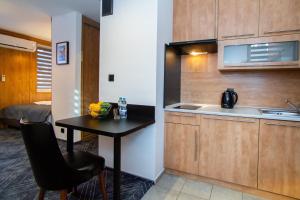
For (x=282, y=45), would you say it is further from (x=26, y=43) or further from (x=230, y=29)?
(x=26, y=43)

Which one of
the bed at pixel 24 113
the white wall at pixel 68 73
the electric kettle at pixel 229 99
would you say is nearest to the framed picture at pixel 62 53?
the white wall at pixel 68 73

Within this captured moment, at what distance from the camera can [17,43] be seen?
4.52 meters

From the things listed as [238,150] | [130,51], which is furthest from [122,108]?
[238,150]

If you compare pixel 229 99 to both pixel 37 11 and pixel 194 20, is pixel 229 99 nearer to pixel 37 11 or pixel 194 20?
pixel 194 20

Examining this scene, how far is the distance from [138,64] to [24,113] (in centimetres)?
342

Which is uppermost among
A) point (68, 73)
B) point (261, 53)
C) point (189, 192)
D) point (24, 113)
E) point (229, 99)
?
point (261, 53)

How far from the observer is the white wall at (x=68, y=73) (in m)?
3.31

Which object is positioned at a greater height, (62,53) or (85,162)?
(62,53)

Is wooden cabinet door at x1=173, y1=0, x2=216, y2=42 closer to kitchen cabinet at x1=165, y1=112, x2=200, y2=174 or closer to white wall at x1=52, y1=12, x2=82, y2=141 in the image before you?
kitchen cabinet at x1=165, y1=112, x2=200, y2=174

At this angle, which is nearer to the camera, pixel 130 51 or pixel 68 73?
pixel 130 51

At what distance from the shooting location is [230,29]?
2.17 meters

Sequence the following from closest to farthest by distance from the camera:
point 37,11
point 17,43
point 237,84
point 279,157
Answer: point 279,157
point 237,84
point 37,11
point 17,43

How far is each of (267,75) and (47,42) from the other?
5.67 m

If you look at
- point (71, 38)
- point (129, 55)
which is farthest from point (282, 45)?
point (71, 38)
